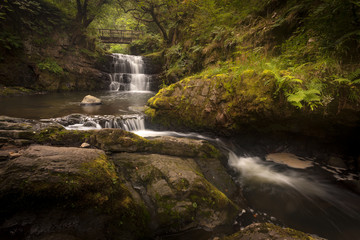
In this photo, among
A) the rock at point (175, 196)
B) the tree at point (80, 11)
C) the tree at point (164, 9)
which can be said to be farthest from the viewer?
the tree at point (80, 11)

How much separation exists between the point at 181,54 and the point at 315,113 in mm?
9110

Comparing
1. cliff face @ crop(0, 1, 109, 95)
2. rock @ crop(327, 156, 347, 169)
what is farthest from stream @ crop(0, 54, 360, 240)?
cliff face @ crop(0, 1, 109, 95)

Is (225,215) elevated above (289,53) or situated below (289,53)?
below

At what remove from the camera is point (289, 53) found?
5113mm

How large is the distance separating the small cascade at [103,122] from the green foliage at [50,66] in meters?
9.45

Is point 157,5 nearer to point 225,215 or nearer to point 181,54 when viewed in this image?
point 181,54

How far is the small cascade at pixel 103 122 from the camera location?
6438 millimetres

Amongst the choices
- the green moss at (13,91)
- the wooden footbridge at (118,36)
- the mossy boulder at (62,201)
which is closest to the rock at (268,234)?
the mossy boulder at (62,201)

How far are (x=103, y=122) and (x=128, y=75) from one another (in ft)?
37.9

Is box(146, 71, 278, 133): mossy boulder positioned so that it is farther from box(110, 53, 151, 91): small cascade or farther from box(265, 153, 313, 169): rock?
box(110, 53, 151, 91): small cascade

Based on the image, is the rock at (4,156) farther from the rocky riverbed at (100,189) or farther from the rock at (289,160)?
the rock at (289,160)

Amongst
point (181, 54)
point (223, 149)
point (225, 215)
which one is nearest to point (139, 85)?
point (181, 54)

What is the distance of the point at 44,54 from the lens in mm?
13883

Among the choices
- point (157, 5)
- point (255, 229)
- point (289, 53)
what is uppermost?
point (157, 5)
